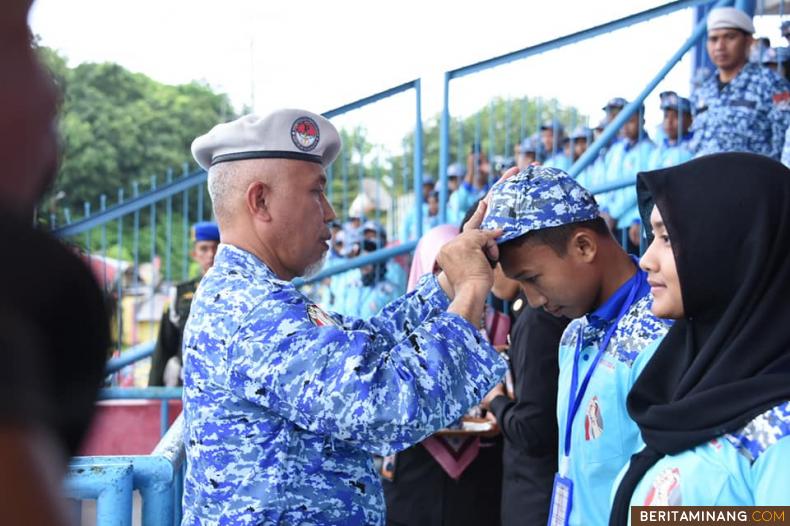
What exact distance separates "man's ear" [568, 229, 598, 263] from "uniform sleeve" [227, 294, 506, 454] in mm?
629

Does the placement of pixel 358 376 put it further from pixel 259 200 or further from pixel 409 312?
pixel 409 312

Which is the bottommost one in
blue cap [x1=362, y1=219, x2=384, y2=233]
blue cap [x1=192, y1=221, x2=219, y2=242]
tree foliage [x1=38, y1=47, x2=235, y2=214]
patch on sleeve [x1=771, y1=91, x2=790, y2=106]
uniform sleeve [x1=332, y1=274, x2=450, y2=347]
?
uniform sleeve [x1=332, y1=274, x2=450, y2=347]

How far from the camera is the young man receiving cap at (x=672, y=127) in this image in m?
6.39

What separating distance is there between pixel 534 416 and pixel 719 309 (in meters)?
1.43

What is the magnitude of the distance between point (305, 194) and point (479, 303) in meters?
0.55

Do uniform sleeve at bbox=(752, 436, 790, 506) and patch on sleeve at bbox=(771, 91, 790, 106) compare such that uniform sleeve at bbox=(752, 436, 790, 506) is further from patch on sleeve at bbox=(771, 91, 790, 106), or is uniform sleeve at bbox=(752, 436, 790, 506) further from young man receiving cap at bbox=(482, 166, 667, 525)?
patch on sleeve at bbox=(771, 91, 790, 106)

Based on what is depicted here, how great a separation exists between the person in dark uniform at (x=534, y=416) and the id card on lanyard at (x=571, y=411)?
2.26 ft

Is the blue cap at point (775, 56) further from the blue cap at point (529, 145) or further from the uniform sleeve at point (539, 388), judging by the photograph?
the uniform sleeve at point (539, 388)

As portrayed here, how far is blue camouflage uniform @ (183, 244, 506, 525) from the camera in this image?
1881 millimetres

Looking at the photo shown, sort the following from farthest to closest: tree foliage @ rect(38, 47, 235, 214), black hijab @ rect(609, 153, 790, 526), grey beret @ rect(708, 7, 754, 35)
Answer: tree foliage @ rect(38, 47, 235, 214)
grey beret @ rect(708, 7, 754, 35)
black hijab @ rect(609, 153, 790, 526)

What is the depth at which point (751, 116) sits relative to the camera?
19.2 ft

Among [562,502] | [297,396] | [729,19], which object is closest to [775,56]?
[729,19]

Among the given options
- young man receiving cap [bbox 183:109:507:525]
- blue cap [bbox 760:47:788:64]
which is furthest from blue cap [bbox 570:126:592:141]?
young man receiving cap [bbox 183:109:507:525]

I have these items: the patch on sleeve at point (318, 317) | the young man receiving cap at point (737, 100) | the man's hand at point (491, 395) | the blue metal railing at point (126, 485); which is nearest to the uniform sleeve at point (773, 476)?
the patch on sleeve at point (318, 317)
